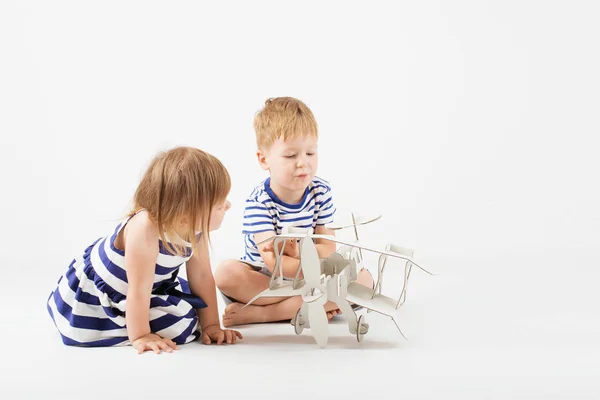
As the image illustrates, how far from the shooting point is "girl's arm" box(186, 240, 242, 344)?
81.1 inches

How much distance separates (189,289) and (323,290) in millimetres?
384

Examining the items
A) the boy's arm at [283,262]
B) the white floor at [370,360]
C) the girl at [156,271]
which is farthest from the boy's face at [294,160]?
the white floor at [370,360]

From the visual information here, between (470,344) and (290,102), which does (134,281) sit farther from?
(470,344)

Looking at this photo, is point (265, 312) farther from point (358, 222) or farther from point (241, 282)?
point (358, 222)

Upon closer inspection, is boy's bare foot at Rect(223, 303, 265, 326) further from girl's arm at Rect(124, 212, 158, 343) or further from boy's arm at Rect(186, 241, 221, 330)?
girl's arm at Rect(124, 212, 158, 343)

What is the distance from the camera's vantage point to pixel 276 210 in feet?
7.39

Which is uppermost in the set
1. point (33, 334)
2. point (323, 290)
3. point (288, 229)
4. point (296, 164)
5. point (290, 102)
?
point (290, 102)

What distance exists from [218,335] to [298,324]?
20 cm

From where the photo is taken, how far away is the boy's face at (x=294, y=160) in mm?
2176

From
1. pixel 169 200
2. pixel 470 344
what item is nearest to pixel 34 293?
pixel 169 200

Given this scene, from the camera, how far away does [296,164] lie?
218cm

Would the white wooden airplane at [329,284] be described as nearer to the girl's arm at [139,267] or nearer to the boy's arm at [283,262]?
the boy's arm at [283,262]

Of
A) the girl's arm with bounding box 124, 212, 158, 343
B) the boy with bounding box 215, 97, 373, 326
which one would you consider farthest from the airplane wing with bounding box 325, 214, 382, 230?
the girl's arm with bounding box 124, 212, 158, 343

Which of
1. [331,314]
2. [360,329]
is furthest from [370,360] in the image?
[331,314]
